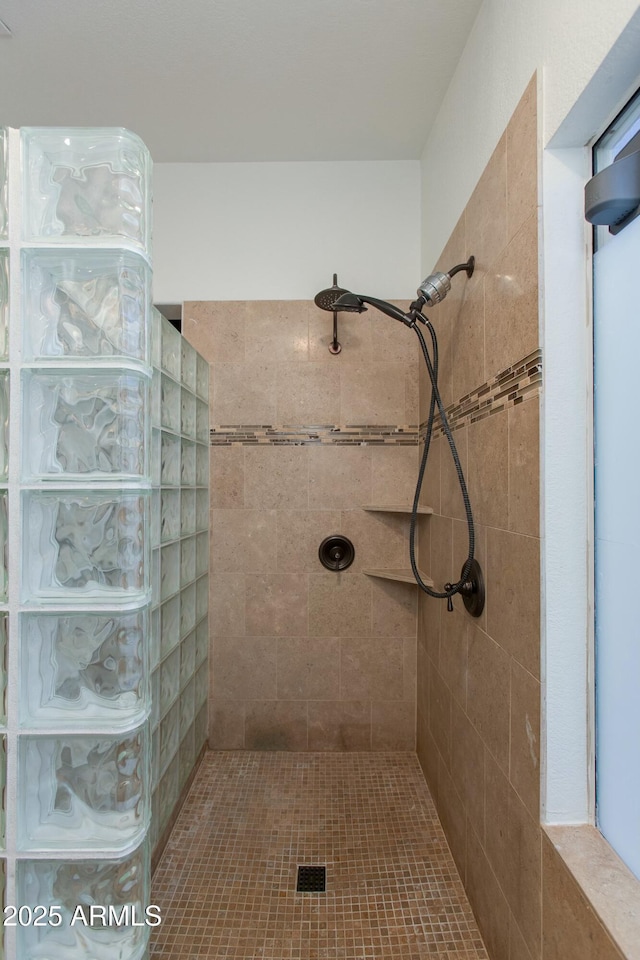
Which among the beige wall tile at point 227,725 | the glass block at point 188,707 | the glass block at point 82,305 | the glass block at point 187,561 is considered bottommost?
the beige wall tile at point 227,725

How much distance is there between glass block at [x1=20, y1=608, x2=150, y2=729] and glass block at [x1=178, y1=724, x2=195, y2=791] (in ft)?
3.31

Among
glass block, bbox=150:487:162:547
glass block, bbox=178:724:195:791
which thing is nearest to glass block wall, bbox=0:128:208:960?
glass block, bbox=150:487:162:547

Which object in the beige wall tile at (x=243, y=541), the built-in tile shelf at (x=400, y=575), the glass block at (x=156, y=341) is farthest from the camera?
the beige wall tile at (x=243, y=541)

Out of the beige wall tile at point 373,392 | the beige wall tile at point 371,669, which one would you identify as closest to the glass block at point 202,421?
the beige wall tile at point 373,392

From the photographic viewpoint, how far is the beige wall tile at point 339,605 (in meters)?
2.08

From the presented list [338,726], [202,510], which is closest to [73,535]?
[202,510]

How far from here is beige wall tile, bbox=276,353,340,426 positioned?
209 cm

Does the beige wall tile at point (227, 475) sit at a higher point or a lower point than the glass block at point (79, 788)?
higher

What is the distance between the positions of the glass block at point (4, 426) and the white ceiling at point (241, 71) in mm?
1297

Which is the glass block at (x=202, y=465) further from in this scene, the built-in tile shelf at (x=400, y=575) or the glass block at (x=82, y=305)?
the glass block at (x=82, y=305)

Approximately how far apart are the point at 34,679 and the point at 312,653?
1.37 m

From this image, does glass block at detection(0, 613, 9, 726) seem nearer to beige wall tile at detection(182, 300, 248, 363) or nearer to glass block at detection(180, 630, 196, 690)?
glass block at detection(180, 630, 196, 690)

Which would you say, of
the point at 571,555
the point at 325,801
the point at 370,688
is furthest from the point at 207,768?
the point at 571,555

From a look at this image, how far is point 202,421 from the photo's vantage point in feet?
6.73
